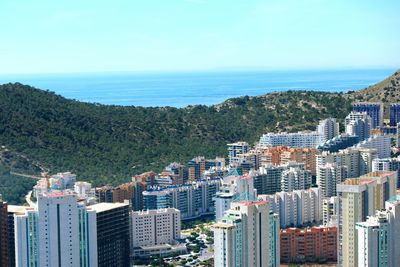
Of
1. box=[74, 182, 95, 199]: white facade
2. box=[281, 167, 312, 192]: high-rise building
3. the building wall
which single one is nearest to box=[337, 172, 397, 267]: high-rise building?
the building wall

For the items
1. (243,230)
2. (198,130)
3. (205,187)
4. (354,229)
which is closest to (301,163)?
(205,187)

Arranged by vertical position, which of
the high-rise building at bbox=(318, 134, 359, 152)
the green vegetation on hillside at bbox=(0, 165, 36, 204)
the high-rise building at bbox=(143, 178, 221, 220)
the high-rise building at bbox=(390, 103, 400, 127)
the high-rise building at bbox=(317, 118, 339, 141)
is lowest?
the high-rise building at bbox=(143, 178, 221, 220)

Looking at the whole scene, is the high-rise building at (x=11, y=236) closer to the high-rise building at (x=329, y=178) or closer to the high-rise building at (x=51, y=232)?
the high-rise building at (x=51, y=232)

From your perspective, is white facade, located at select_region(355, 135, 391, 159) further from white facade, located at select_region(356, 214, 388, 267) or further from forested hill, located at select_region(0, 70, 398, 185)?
white facade, located at select_region(356, 214, 388, 267)

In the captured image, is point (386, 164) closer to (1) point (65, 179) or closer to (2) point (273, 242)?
(1) point (65, 179)

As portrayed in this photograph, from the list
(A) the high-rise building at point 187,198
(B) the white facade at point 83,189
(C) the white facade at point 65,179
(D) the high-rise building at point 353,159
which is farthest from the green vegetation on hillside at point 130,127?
(D) the high-rise building at point 353,159

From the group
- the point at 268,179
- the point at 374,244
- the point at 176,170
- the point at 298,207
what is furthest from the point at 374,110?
the point at 374,244
